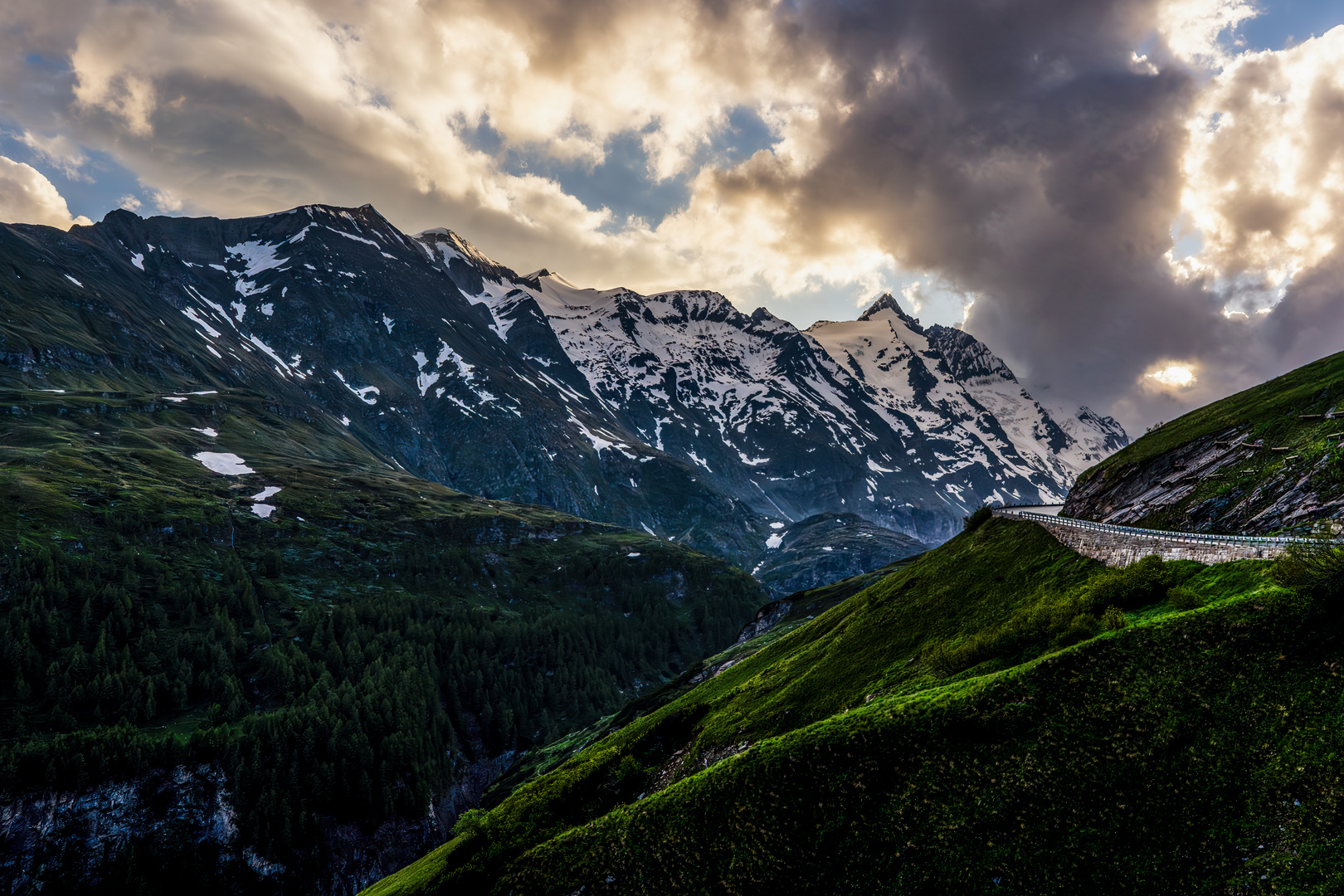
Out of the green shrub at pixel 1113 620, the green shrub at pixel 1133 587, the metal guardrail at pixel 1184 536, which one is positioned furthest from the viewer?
the green shrub at pixel 1133 587

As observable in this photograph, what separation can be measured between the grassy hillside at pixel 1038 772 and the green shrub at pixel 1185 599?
78 millimetres

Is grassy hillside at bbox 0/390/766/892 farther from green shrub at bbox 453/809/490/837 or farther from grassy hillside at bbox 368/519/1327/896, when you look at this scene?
grassy hillside at bbox 368/519/1327/896

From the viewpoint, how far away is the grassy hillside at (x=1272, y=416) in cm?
4991

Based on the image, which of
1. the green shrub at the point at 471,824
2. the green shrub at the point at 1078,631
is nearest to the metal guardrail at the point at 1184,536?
the green shrub at the point at 1078,631

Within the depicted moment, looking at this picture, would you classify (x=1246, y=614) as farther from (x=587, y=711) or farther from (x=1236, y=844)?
(x=587, y=711)

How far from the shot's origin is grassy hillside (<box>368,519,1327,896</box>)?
73.0 feet

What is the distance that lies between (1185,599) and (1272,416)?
129 ft

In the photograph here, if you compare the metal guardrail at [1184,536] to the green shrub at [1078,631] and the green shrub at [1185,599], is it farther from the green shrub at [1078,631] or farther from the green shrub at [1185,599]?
the green shrub at [1078,631]

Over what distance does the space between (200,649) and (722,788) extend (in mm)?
165068

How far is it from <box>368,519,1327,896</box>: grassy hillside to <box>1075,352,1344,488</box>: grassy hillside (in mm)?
24833

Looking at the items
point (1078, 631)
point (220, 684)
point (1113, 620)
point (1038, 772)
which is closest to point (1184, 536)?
point (1113, 620)

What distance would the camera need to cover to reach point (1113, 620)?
30.4 m


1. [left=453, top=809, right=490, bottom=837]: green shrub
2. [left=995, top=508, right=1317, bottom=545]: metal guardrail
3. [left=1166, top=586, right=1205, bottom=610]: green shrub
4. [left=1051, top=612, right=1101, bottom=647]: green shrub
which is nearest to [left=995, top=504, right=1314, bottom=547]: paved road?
[left=995, top=508, right=1317, bottom=545]: metal guardrail

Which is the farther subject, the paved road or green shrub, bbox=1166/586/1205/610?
the paved road
